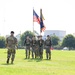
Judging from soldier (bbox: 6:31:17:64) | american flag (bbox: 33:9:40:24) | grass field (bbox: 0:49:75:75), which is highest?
american flag (bbox: 33:9:40:24)

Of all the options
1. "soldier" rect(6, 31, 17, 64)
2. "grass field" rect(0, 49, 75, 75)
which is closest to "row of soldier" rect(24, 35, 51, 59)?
"grass field" rect(0, 49, 75, 75)

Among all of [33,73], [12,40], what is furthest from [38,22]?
[33,73]

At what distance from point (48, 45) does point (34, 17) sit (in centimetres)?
1192

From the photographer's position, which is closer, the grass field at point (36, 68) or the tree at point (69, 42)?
the grass field at point (36, 68)

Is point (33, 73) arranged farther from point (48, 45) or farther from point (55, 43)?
point (55, 43)

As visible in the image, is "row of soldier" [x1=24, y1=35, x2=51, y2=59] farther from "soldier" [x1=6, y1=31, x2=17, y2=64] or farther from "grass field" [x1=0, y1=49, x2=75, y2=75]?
"soldier" [x1=6, y1=31, x2=17, y2=64]

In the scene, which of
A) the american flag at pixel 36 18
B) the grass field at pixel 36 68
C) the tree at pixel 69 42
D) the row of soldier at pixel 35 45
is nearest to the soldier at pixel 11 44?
the grass field at pixel 36 68

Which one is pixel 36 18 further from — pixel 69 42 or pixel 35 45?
pixel 69 42

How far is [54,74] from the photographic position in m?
16.1

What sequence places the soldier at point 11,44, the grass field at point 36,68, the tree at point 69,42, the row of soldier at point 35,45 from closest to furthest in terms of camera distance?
1. the grass field at point 36,68
2. the soldier at point 11,44
3. the row of soldier at point 35,45
4. the tree at point 69,42

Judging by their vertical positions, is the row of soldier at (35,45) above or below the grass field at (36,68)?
above

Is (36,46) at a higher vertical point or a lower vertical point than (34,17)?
lower

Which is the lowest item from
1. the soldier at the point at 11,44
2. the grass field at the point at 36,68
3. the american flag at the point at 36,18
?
the grass field at the point at 36,68

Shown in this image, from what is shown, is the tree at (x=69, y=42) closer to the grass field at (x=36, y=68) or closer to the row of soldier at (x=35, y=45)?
the row of soldier at (x=35, y=45)
